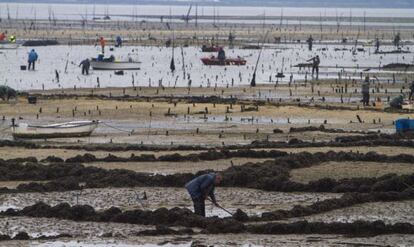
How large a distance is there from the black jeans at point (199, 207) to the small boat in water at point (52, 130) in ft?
44.4

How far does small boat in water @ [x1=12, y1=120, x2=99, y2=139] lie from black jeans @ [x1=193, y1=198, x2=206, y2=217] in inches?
533

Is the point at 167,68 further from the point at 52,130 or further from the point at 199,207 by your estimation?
the point at 199,207

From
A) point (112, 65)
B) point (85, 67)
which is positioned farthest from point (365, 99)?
point (112, 65)

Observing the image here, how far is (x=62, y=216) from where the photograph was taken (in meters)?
21.5

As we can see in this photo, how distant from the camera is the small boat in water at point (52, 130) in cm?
3338

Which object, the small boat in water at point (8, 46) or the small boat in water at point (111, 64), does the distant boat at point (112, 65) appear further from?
the small boat in water at point (8, 46)

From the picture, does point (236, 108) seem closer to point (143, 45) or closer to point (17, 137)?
point (17, 137)

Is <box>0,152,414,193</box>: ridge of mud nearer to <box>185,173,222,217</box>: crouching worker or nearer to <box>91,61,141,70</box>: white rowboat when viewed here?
<box>185,173,222,217</box>: crouching worker

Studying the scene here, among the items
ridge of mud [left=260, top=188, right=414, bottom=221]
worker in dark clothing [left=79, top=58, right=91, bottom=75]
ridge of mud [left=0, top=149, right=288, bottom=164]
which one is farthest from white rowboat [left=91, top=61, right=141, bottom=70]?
ridge of mud [left=260, top=188, right=414, bottom=221]

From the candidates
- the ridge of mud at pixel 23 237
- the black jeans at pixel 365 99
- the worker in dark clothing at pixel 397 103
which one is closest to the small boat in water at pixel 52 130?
the worker in dark clothing at pixel 397 103

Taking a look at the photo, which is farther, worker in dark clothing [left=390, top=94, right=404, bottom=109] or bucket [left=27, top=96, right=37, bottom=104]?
bucket [left=27, top=96, right=37, bottom=104]

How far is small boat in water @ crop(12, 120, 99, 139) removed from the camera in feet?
109

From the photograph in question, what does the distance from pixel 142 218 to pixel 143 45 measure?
264 ft

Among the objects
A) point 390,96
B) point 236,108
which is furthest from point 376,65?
point 236,108
